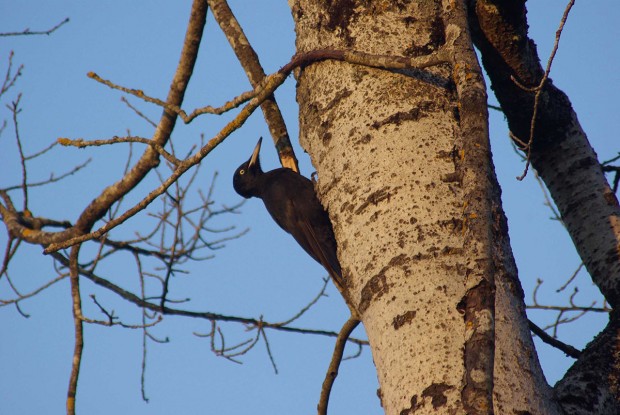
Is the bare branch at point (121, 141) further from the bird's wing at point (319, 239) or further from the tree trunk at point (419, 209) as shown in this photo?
the bird's wing at point (319, 239)

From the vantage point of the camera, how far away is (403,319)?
184 cm

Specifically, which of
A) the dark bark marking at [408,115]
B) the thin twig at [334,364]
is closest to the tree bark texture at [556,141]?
the dark bark marking at [408,115]

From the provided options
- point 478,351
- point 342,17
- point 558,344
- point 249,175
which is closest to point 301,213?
point 249,175

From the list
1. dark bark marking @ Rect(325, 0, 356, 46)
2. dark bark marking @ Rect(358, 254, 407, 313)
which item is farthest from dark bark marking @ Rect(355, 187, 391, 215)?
dark bark marking @ Rect(325, 0, 356, 46)

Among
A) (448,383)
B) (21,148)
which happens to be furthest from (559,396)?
(21,148)

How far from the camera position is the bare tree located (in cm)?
166

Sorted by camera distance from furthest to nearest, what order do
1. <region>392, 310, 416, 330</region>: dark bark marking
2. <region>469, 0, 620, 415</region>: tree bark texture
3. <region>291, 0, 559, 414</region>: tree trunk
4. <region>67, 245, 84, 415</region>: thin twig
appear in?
1. <region>67, 245, 84, 415</region>: thin twig
2. <region>469, 0, 620, 415</region>: tree bark texture
3. <region>392, 310, 416, 330</region>: dark bark marking
4. <region>291, 0, 559, 414</region>: tree trunk

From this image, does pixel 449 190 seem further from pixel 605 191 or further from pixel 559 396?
pixel 605 191

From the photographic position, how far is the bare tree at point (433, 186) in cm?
166

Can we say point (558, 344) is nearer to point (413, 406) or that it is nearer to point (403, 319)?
point (403, 319)

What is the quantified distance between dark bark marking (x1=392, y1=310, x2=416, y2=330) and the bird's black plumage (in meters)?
1.79

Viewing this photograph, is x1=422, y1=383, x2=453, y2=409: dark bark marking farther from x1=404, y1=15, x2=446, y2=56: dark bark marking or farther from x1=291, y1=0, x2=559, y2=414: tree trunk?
x1=404, y1=15, x2=446, y2=56: dark bark marking

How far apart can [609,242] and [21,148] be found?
3.66 meters

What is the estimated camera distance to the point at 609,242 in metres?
2.75
